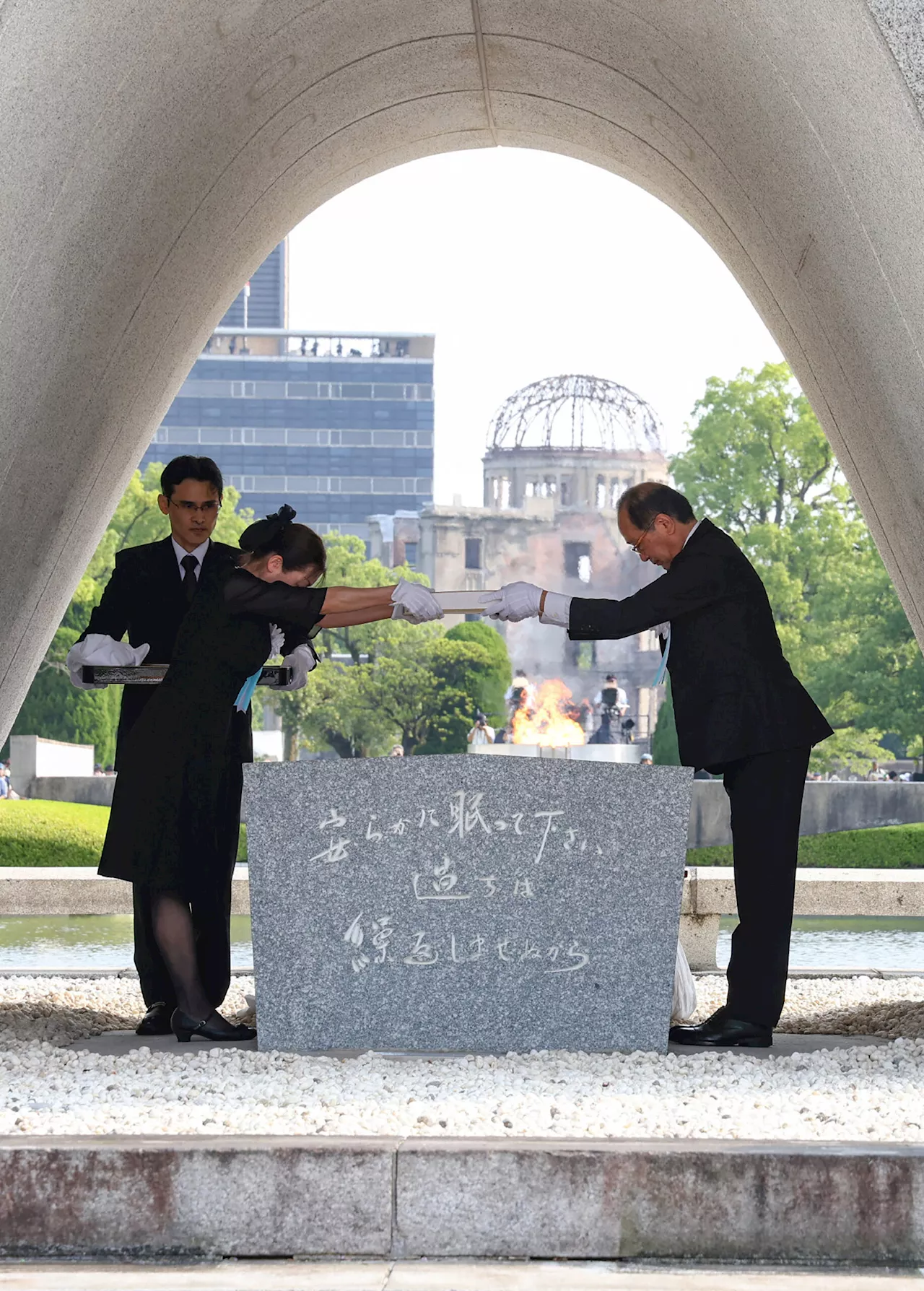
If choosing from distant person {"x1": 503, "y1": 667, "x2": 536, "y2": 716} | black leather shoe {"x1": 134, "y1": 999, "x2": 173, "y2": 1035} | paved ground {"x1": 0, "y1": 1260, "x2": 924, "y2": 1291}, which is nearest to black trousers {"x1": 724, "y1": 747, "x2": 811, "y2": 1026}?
paved ground {"x1": 0, "y1": 1260, "x2": 924, "y2": 1291}

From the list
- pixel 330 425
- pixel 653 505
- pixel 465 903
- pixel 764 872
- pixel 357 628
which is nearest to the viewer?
pixel 465 903

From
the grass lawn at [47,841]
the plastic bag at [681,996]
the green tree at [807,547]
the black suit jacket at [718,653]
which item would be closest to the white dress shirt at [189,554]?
the black suit jacket at [718,653]

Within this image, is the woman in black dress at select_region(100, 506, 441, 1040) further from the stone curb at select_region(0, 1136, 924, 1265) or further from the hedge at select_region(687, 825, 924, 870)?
the hedge at select_region(687, 825, 924, 870)

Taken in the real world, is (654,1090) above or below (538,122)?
below

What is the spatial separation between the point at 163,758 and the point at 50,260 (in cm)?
167

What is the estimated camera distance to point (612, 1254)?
11.5 ft

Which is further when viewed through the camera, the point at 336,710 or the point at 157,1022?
the point at 336,710

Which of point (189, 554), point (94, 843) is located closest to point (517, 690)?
point (94, 843)

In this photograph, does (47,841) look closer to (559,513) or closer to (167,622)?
(167,622)

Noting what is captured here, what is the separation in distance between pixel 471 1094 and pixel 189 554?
2.58 m

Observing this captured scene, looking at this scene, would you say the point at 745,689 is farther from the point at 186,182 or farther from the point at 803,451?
the point at 803,451

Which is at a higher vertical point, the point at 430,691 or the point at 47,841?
the point at 430,691

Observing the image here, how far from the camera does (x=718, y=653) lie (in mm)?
5320

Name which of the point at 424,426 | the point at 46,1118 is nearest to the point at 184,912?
the point at 46,1118
